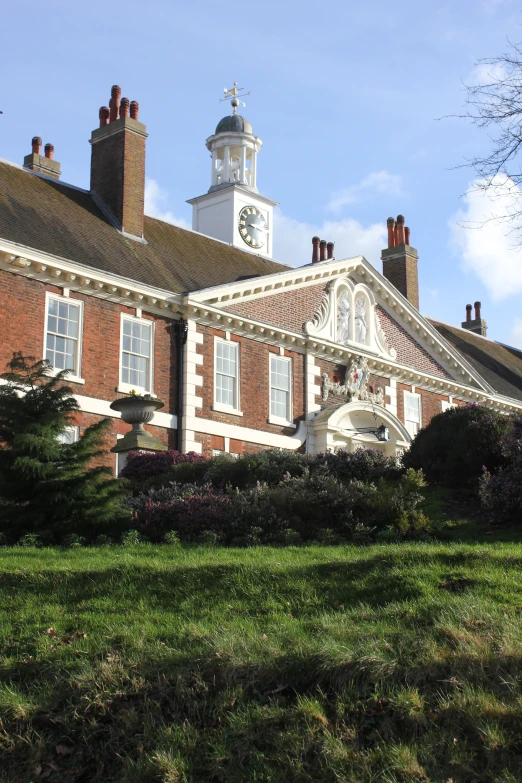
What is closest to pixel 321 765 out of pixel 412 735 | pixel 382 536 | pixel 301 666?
pixel 412 735

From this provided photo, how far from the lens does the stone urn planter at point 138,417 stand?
21.3 metres

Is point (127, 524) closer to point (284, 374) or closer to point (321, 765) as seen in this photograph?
point (321, 765)

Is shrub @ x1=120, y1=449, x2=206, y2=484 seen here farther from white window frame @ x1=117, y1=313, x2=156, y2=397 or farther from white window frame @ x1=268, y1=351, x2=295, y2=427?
white window frame @ x1=268, y1=351, x2=295, y2=427

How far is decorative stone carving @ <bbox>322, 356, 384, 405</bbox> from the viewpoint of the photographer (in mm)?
31719

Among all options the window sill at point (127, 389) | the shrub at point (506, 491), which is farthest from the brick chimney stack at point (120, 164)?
the shrub at point (506, 491)

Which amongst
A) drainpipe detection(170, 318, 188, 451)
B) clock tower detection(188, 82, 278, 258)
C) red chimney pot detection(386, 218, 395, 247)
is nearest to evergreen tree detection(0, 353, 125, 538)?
drainpipe detection(170, 318, 188, 451)

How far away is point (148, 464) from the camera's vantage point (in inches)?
811

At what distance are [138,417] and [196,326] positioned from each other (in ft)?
21.7

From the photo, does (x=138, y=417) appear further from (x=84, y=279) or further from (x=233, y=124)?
(x=233, y=124)

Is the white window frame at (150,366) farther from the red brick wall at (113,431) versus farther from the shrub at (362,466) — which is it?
the shrub at (362,466)

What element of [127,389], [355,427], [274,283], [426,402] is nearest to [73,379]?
[127,389]

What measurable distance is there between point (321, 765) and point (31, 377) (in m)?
9.43

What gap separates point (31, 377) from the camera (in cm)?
1562

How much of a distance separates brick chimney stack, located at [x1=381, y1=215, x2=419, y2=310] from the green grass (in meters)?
27.8
